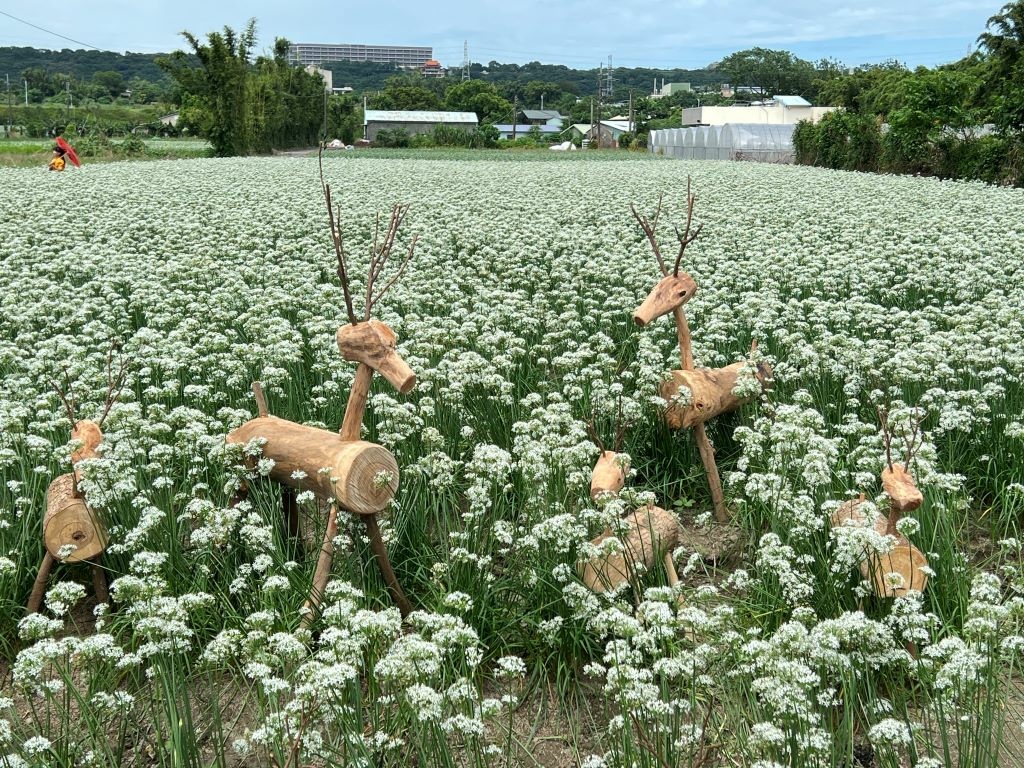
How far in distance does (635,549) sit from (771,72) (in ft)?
599

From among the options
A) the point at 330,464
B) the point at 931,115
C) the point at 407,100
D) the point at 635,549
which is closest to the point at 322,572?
the point at 330,464

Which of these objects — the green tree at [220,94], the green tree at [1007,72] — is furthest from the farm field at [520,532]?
the green tree at [220,94]

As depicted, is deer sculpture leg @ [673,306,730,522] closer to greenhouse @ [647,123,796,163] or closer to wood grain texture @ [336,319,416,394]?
wood grain texture @ [336,319,416,394]

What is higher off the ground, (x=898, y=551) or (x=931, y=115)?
(x=931, y=115)

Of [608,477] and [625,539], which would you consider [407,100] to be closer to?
[608,477]

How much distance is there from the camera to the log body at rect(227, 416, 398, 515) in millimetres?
4434

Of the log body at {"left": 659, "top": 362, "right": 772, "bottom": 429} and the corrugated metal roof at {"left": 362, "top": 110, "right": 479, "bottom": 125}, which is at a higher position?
the corrugated metal roof at {"left": 362, "top": 110, "right": 479, "bottom": 125}

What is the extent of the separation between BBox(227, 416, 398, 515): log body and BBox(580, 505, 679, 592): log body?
1.06 meters

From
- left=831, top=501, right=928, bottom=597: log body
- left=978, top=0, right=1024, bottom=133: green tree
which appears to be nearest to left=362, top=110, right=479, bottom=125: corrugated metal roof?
left=978, top=0, right=1024, bottom=133: green tree

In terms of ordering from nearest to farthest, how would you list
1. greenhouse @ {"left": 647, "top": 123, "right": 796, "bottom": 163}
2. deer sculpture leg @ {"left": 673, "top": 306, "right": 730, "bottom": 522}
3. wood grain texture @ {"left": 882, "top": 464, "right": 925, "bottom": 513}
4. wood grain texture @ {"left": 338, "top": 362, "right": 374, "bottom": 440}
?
wood grain texture @ {"left": 882, "top": 464, "right": 925, "bottom": 513} → wood grain texture @ {"left": 338, "top": 362, "right": 374, "bottom": 440} → deer sculpture leg @ {"left": 673, "top": 306, "right": 730, "bottom": 522} → greenhouse @ {"left": 647, "top": 123, "right": 796, "bottom": 163}

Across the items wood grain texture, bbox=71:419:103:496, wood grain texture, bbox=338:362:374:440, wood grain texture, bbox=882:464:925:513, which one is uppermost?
wood grain texture, bbox=338:362:374:440

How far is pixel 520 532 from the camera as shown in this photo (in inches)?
193

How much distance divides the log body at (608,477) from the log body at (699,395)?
1143mm

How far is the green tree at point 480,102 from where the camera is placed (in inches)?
5630
